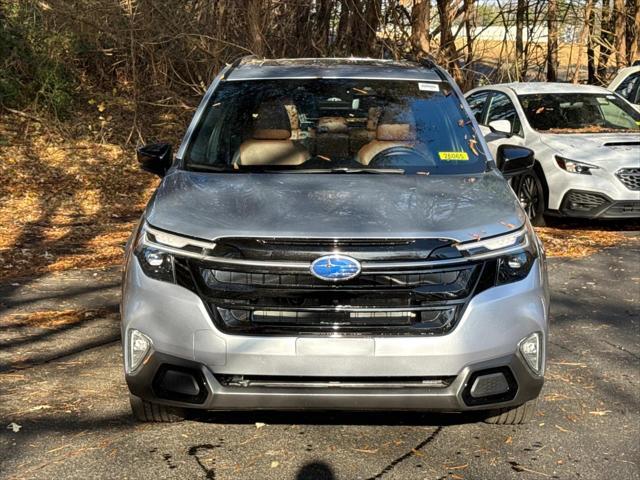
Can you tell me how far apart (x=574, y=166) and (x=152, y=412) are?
22.1ft

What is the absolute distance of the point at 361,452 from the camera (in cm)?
390

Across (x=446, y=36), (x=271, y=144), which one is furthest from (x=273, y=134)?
(x=446, y=36)

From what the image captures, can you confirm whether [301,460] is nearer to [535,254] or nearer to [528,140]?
[535,254]

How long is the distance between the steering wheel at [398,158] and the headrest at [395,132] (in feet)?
0.27

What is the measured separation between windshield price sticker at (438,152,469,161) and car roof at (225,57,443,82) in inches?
30.6

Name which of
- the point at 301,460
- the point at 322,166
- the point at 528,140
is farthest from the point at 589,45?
the point at 301,460

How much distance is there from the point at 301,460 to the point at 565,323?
3.00 metres

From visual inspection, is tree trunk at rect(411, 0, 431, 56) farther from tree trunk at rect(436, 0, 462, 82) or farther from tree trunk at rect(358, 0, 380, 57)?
tree trunk at rect(358, 0, 380, 57)

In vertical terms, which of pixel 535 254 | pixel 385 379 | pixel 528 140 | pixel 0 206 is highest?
pixel 535 254

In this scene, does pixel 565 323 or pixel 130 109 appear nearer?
pixel 565 323

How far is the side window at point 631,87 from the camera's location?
13.1 metres

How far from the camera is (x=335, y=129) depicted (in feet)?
16.7

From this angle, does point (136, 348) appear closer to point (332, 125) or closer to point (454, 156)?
point (332, 125)

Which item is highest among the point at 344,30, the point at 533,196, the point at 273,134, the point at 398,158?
the point at 273,134
